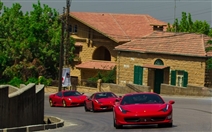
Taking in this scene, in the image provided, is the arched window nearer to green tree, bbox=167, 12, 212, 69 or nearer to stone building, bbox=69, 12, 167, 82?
stone building, bbox=69, 12, 167, 82

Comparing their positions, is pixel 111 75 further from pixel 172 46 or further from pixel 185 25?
pixel 185 25

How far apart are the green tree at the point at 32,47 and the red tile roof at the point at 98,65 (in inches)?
82.4

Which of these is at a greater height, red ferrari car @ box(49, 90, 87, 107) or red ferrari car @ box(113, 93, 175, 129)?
red ferrari car @ box(113, 93, 175, 129)

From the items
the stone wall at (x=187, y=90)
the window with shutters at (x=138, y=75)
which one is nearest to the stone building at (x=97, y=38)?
the window with shutters at (x=138, y=75)

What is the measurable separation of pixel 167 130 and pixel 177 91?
31270mm

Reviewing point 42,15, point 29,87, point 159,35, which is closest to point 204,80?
point 159,35

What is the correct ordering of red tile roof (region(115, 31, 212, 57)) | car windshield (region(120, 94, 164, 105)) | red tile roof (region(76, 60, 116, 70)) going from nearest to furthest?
car windshield (region(120, 94, 164, 105)), red tile roof (region(115, 31, 212, 57)), red tile roof (region(76, 60, 116, 70))

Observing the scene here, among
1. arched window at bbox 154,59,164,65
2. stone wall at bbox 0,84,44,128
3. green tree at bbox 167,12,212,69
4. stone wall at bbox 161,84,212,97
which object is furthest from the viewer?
green tree at bbox 167,12,212,69

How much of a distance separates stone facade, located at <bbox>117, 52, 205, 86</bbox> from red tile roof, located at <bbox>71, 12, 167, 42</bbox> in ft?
17.0

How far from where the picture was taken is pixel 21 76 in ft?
216

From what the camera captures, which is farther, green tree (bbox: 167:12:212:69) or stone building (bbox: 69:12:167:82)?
green tree (bbox: 167:12:212:69)

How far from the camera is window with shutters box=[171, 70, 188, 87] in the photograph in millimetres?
52656

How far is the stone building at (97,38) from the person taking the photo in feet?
208

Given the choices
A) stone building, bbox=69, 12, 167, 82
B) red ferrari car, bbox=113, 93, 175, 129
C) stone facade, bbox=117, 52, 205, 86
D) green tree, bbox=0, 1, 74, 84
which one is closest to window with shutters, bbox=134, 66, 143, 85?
stone facade, bbox=117, 52, 205, 86
